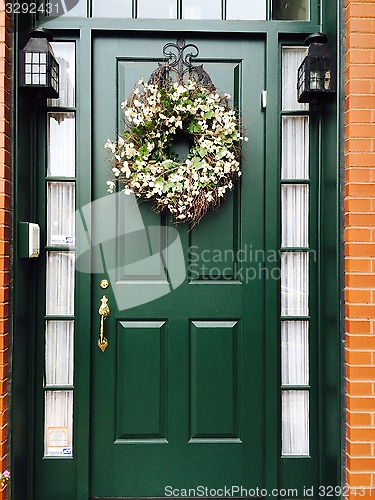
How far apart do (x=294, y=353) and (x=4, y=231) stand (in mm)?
1773

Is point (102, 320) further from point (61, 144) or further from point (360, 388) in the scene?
point (360, 388)

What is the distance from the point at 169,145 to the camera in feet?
8.57

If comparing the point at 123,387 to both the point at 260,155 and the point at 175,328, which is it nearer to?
the point at 175,328

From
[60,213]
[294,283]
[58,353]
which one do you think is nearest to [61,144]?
[60,213]

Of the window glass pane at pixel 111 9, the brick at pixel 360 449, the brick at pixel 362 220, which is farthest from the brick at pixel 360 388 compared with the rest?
the window glass pane at pixel 111 9

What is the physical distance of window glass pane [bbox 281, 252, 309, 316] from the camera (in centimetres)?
272

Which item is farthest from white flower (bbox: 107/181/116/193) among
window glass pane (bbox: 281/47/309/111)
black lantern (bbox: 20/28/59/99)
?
window glass pane (bbox: 281/47/309/111)

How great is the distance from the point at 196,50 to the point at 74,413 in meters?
2.25

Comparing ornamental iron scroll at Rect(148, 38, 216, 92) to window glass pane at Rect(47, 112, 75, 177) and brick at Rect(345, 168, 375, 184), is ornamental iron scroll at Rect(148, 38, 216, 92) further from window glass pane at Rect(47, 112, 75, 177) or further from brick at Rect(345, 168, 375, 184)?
brick at Rect(345, 168, 375, 184)

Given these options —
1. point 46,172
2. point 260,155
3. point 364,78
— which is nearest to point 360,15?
point 364,78

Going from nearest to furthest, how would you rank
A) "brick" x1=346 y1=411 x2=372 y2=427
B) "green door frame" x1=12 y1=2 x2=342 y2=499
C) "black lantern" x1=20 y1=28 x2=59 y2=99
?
1. "brick" x1=346 y1=411 x2=372 y2=427
2. "black lantern" x1=20 y1=28 x2=59 y2=99
3. "green door frame" x1=12 y1=2 x2=342 y2=499

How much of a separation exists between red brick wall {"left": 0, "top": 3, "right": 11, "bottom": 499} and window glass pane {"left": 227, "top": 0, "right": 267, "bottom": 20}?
1285mm

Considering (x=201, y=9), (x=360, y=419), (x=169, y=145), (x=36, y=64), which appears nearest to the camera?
(x=360, y=419)

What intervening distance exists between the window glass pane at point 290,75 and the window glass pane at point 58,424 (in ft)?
7.07
